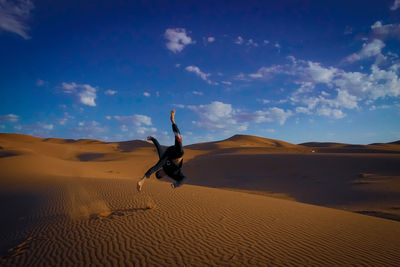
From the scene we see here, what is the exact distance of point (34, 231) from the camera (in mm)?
6918

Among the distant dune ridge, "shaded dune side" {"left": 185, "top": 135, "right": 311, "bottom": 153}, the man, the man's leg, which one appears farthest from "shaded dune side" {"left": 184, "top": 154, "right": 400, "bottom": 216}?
"shaded dune side" {"left": 185, "top": 135, "right": 311, "bottom": 153}

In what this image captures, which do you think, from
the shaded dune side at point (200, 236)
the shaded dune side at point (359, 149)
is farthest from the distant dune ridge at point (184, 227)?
the shaded dune side at point (359, 149)

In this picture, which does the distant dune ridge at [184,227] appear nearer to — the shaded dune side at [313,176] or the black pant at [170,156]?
the shaded dune side at [313,176]

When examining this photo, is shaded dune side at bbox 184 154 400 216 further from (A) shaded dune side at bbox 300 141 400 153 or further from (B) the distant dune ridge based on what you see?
(A) shaded dune side at bbox 300 141 400 153

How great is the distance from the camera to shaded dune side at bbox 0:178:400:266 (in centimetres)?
509

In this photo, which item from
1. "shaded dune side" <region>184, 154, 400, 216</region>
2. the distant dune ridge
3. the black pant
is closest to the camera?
the black pant

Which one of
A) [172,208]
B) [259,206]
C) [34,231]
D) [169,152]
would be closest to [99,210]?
[34,231]

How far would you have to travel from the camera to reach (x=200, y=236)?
6309mm

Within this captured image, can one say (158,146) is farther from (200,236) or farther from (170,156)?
(200,236)

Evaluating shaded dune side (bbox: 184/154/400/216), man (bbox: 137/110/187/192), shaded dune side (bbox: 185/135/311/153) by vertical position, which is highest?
shaded dune side (bbox: 185/135/311/153)

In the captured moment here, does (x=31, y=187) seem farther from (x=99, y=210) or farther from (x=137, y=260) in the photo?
(x=137, y=260)

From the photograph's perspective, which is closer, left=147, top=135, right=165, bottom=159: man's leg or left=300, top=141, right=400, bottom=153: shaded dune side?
left=147, top=135, right=165, bottom=159: man's leg

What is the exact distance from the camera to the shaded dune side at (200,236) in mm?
5090

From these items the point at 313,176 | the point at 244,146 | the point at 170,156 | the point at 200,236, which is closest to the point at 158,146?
the point at 170,156
